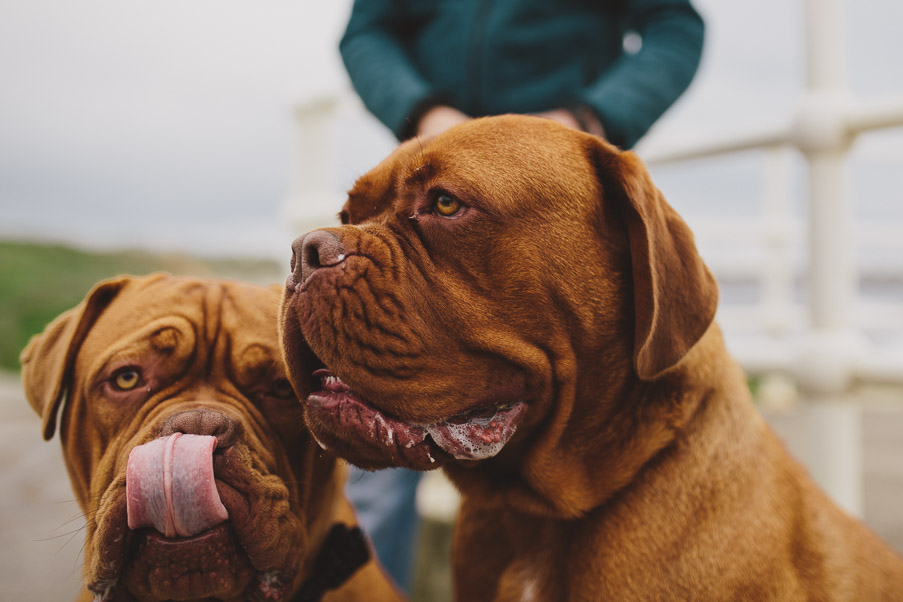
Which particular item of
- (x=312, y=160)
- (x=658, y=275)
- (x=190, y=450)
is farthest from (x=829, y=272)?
(x=312, y=160)

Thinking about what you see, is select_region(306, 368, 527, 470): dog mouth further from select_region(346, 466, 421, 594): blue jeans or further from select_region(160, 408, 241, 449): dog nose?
select_region(346, 466, 421, 594): blue jeans

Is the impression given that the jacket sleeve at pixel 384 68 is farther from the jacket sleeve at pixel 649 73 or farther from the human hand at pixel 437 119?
the jacket sleeve at pixel 649 73

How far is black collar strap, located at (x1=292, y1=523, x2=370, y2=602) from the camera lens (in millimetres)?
2297

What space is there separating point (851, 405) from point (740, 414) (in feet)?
5.55

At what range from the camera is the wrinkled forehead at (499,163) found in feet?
6.51

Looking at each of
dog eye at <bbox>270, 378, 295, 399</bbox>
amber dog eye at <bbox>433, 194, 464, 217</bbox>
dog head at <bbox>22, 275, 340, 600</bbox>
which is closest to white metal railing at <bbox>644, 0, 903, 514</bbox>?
amber dog eye at <bbox>433, 194, 464, 217</bbox>

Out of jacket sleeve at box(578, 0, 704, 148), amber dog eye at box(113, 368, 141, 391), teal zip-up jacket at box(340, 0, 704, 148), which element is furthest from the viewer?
teal zip-up jacket at box(340, 0, 704, 148)

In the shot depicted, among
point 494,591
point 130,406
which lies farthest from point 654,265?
point 130,406

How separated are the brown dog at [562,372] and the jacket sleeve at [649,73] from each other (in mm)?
625

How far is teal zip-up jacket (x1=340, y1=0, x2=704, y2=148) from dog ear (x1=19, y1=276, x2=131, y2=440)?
128 cm

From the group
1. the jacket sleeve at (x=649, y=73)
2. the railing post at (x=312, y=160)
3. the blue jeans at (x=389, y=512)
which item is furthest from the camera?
the railing post at (x=312, y=160)

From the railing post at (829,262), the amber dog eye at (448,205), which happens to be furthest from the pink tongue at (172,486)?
the railing post at (829,262)

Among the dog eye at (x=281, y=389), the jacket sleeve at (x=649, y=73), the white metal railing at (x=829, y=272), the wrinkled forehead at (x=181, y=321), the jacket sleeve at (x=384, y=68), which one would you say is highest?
the jacket sleeve at (x=384, y=68)

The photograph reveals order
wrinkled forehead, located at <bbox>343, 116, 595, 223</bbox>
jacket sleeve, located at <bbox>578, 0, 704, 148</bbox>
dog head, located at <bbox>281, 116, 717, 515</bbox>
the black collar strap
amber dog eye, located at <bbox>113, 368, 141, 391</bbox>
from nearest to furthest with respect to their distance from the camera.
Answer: dog head, located at <bbox>281, 116, 717, 515</bbox>
wrinkled forehead, located at <bbox>343, 116, 595, 223</bbox>
amber dog eye, located at <bbox>113, 368, 141, 391</bbox>
the black collar strap
jacket sleeve, located at <bbox>578, 0, 704, 148</bbox>
